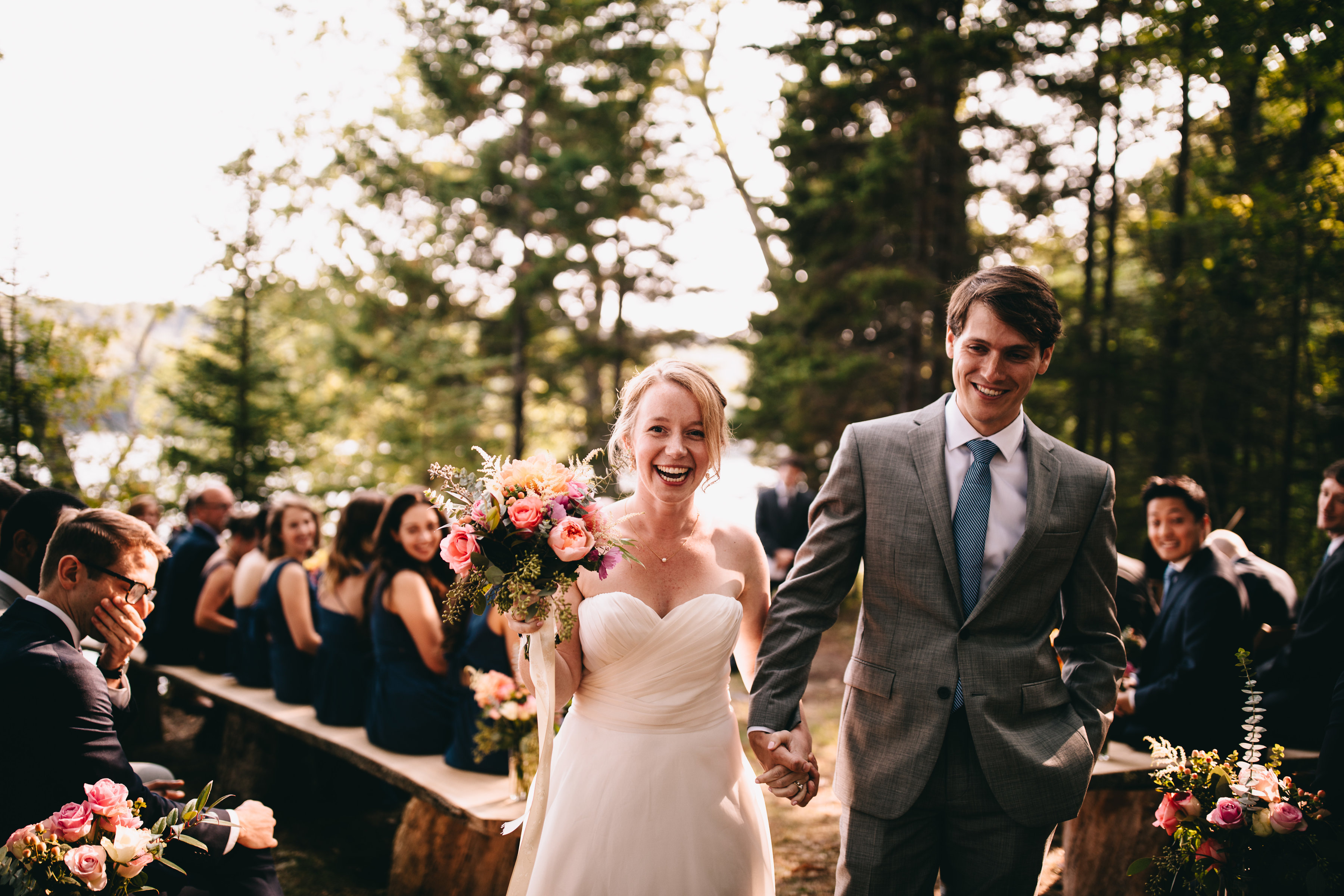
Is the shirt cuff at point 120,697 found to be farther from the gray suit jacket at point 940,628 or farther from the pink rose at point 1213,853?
the pink rose at point 1213,853

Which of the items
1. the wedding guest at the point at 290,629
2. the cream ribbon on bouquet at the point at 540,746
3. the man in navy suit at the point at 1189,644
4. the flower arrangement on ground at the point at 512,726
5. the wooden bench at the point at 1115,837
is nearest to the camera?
the cream ribbon on bouquet at the point at 540,746

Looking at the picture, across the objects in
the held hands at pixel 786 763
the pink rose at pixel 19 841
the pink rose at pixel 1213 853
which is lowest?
the pink rose at pixel 1213 853

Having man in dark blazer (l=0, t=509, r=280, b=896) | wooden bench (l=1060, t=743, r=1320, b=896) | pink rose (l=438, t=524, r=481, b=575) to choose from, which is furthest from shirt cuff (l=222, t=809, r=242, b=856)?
wooden bench (l=1060, t=743, r=1320, b=896)

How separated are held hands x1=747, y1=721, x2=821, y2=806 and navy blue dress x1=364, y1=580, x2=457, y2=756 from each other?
8.98 ft

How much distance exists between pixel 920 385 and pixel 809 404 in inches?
79.9

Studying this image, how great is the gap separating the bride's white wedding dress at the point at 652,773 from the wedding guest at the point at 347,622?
8.95ft

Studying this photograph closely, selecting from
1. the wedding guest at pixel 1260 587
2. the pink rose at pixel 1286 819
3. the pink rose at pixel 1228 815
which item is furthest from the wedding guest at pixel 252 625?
the wedding guest at pixel 1260 587

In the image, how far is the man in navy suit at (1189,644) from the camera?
386 cm

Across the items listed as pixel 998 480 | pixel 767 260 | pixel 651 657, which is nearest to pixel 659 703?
pixel 651 657

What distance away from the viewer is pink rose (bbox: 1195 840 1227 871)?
255 cm

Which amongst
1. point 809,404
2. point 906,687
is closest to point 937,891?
point 906,687

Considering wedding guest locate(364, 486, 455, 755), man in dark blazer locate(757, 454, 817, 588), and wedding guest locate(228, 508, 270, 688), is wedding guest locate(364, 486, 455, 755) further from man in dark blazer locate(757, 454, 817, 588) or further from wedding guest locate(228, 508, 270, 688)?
man in dark blazer locate(757, 454, 817, 588)

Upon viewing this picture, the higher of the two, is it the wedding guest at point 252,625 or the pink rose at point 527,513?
the pink rose at point 527,513

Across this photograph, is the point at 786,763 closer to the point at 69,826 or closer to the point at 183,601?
the point at 69,826
